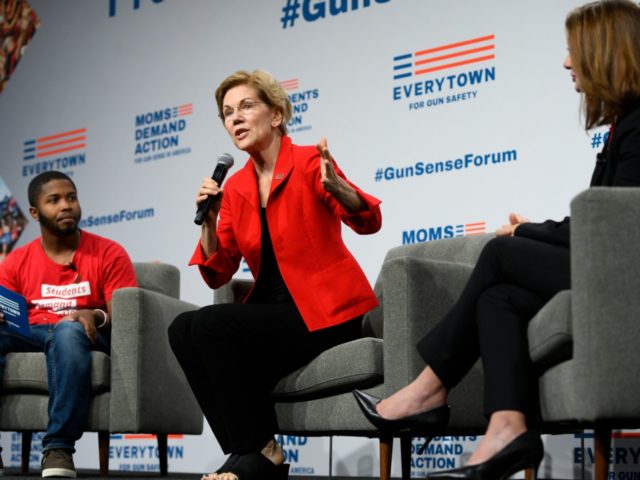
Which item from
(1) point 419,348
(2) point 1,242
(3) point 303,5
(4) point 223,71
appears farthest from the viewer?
(2) point 1,242

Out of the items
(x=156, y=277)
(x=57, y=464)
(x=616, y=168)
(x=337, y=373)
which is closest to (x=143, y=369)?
(x=57, y=464)

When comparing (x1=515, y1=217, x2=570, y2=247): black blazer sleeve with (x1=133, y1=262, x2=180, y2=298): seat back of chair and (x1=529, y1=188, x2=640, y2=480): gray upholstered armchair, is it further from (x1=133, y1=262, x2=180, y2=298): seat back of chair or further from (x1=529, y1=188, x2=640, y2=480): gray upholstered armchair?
(x1=133, y1=262, x2=180, y2=298): seat back of chair

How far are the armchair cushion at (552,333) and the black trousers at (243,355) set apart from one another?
786 mm

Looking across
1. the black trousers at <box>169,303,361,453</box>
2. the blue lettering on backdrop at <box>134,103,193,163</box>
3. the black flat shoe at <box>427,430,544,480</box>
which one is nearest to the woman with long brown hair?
the black flat shoe at <box>427,430,544,480</box>

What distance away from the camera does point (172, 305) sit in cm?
346

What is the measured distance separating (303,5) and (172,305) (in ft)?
5.84

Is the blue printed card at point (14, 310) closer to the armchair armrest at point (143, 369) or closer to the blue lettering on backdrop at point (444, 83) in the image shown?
the armchair armrest at point (143, 369)

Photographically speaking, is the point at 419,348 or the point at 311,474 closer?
the point at 419,348

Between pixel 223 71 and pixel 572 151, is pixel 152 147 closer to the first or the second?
pixel 223 71

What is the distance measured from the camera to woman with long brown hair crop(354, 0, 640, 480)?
6.12 feet

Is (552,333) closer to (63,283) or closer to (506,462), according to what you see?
(506,462)

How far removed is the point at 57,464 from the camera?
303 centimetres

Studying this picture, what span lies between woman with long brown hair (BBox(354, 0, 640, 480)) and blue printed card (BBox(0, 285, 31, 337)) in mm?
1604

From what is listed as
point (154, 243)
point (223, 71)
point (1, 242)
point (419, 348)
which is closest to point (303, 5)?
point (223, 71)
